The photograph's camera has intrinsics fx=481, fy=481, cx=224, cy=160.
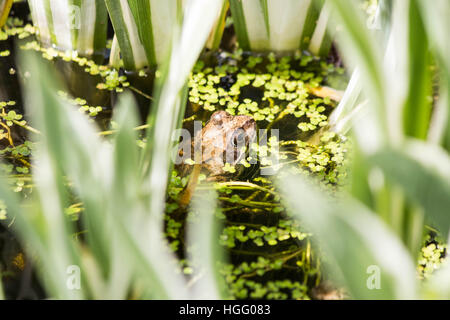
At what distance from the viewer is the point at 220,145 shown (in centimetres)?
160

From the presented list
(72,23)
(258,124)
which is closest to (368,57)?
(258,124)

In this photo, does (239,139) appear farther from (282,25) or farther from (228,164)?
(282,25)

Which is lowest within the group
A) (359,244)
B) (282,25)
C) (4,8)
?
(359,244)

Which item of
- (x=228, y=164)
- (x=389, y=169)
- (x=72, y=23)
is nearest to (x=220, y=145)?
(x=228, y=164)

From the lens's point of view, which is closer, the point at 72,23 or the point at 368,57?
the point at 368,57

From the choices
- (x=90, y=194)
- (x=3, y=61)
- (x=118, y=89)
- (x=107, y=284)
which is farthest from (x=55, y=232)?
(x=3, y=61)

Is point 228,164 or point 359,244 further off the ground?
point 359,244

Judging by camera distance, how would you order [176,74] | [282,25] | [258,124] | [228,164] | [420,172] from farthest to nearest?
[282,25]
[258,124]
[228,164]
[176,74]
[420,172]

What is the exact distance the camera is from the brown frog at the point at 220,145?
5.11 feet

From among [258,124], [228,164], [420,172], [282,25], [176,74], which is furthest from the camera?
[282,25]

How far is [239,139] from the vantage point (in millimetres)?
1631

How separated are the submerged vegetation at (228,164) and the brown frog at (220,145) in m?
0.03

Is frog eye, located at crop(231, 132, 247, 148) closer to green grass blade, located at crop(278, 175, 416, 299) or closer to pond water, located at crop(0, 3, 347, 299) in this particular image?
pond water, located at crop(0, 3, 347, 299)

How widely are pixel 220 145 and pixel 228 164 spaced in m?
0.07
